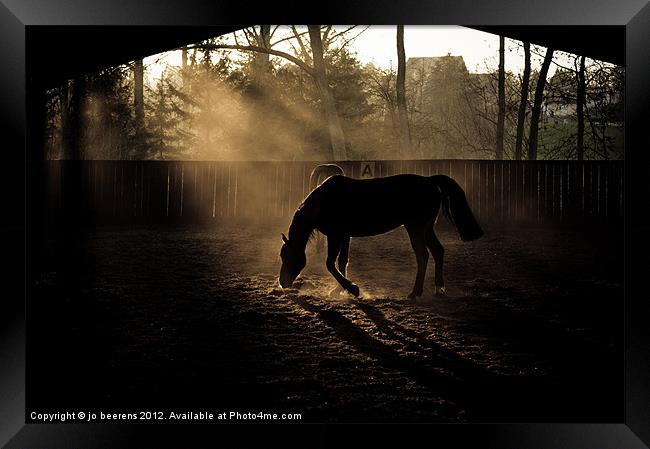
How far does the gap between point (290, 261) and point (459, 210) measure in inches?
69.9

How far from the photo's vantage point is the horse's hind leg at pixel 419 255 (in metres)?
5.31

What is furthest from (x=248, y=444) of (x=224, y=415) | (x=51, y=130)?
(x=51, y=130)

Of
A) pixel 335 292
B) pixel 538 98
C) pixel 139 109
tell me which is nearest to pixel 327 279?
pixel 335 292

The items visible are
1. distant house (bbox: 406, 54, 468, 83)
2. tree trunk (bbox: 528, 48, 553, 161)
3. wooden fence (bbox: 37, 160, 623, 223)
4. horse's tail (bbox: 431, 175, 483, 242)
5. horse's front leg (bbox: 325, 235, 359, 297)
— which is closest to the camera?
horse's front leg (bbox: 325, 235, 359, 297)

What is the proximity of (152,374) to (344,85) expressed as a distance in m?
12.8

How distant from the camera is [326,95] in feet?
47.0

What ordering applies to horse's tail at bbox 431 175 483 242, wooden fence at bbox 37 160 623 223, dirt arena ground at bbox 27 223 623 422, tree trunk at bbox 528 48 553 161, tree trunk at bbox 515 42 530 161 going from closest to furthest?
dirt arena ground at bbox 27 223 623 422 → horse's tail at bbox 431 175 483 242 → wooden fence at bbox 37 160 623 223 → tree trunk at bbox 528 48 553 161 → tree trunk at bbox 515 42 530 161

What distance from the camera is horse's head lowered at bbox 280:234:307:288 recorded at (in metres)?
5.11

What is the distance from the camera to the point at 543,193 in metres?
10.7

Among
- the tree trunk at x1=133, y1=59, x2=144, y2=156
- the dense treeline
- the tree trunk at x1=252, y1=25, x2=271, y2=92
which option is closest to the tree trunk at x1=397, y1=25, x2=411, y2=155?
the dense treeline

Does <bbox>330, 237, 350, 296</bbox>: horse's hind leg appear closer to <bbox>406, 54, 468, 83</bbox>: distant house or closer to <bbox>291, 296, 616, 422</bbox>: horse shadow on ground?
<bbox>291, 296, 616, 422</bbox>: horse shadow on ground

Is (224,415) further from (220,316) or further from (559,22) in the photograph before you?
(559,22)

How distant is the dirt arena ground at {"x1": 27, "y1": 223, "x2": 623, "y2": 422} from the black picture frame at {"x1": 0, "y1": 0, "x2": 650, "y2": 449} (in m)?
0.14

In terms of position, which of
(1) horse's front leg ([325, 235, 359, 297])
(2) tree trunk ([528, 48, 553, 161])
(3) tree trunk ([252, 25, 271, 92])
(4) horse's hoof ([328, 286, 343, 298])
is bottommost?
(4) horse's hoof ([328, 286, 343, 298])
